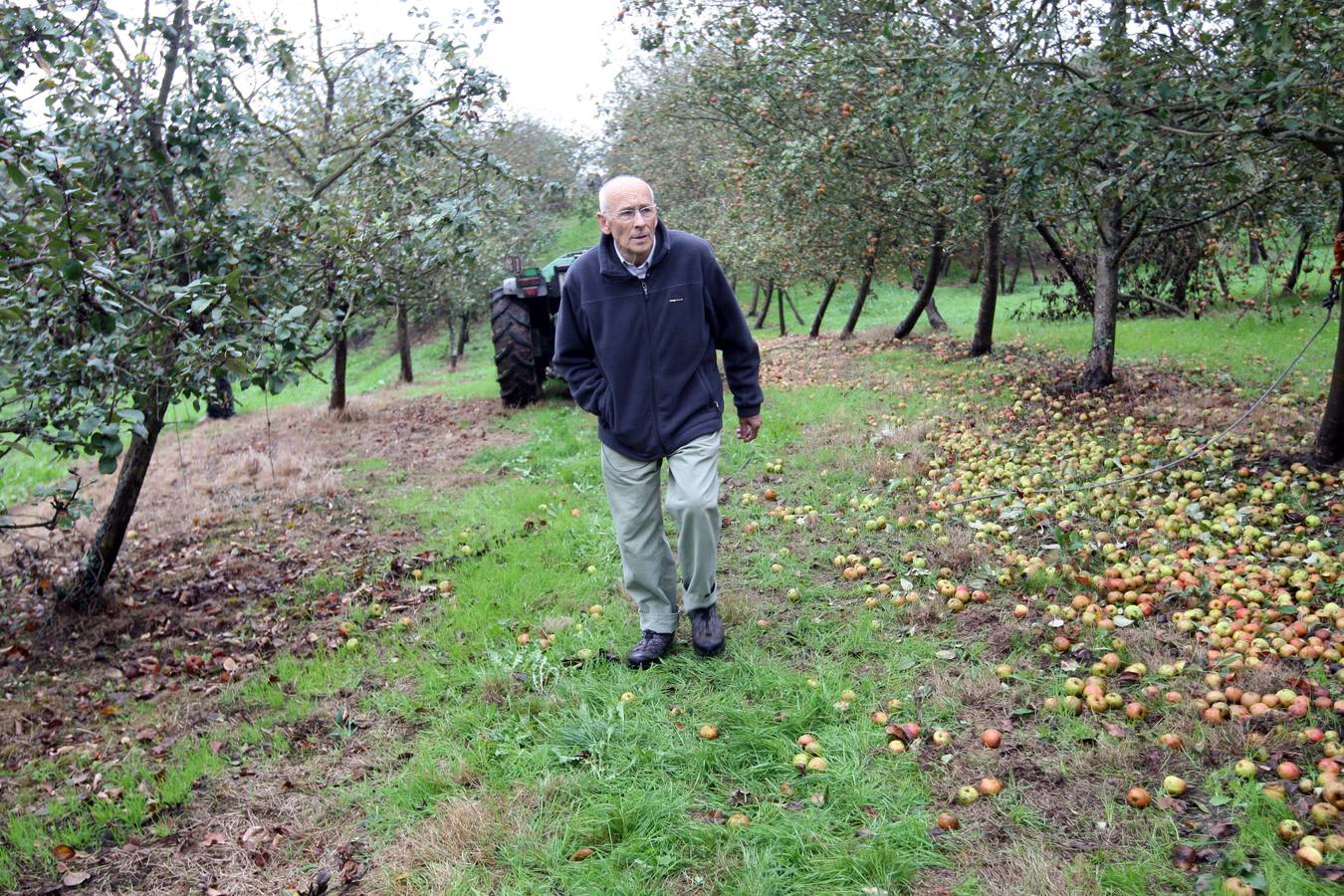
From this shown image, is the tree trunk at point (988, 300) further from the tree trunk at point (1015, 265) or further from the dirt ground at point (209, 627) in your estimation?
the tree trunk at point (1015, 265)

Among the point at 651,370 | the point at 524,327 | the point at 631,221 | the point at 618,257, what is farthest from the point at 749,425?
the point at 524,327

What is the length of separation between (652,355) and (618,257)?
467mm

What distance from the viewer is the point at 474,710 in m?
4.14

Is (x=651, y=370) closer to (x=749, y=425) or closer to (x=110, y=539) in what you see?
(x=749, y=425)

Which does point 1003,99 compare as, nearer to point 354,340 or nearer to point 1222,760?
point 1222,760

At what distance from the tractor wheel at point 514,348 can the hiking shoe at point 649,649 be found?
8.88 m

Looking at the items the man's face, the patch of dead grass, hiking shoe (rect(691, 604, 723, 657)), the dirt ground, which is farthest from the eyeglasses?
the dirt ground

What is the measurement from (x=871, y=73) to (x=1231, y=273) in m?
6.99

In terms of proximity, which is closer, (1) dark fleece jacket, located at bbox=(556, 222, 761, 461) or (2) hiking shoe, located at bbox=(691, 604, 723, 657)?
(1) dark fleece jacket, located at bbox=(556, 222, 761, 461)

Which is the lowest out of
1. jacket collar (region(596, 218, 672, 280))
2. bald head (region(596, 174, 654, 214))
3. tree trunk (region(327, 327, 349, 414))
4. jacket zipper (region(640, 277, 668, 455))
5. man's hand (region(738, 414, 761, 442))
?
tree trunk (region(327, 327, 349, 414))

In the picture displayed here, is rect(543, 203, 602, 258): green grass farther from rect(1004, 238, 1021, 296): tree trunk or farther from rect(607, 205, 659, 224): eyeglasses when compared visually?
rect(607, 205, 659, 224): eyeglasses

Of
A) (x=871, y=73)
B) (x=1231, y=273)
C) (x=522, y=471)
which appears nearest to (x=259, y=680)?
(x=522, y=471)

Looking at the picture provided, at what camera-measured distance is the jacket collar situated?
13.3 ft

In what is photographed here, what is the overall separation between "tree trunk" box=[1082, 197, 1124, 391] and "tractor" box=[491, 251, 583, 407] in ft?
22.0
